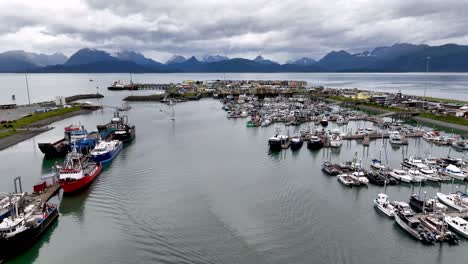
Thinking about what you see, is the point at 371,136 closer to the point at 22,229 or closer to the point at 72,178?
the point at 72,178

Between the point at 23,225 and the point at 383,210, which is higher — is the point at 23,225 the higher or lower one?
the higher one

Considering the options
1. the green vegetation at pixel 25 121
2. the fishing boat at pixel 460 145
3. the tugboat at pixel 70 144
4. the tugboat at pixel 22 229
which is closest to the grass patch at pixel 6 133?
the green vegetation at pixel 25 121

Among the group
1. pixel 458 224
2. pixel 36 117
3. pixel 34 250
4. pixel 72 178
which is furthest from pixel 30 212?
pixel 36 117

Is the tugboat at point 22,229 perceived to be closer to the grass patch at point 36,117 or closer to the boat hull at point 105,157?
the boat hull at point 105,157

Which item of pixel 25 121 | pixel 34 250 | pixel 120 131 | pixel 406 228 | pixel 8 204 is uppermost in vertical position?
pixel 25 121

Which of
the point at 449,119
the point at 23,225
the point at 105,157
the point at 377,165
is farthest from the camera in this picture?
the point at 449,119

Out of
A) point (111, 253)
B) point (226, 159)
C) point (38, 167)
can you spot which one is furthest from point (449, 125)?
point (38, 167)
